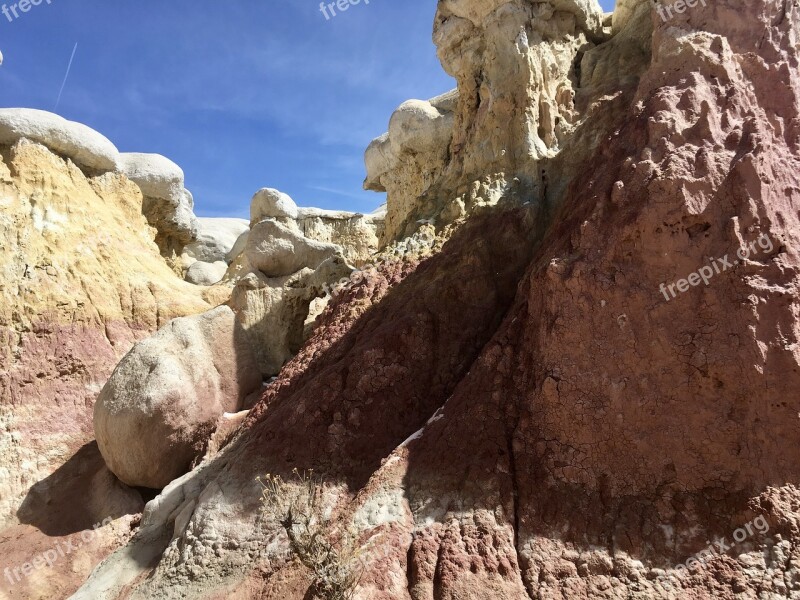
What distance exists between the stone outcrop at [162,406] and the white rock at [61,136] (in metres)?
5.33

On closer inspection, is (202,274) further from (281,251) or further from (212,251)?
(281,251)

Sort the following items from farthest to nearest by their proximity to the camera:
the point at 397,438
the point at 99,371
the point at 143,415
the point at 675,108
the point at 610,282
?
the point at 99,371 < the point at 143,415 < the point at 397,438 < the point at 675,108 < the point at 610,282

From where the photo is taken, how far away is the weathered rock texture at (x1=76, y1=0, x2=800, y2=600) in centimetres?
448

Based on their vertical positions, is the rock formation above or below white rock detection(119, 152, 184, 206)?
below

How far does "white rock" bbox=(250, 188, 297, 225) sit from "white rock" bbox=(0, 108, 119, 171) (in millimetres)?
6189

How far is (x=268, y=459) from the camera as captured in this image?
20.2 ft

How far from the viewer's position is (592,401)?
5.05 metres

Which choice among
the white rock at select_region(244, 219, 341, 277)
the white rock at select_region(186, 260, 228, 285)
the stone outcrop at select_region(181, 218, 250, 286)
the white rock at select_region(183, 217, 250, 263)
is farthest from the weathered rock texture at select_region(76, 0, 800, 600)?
the white rock at select_region(183, 217, 250, 263)

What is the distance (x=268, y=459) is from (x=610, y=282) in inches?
144

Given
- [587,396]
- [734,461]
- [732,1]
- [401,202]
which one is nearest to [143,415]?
[587,396]

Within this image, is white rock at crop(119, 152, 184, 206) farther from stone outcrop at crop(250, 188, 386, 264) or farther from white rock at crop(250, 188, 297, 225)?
stone outcrop at crop(250, 188, 386, 264)

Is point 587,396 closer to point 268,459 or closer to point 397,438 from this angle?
point 397,438

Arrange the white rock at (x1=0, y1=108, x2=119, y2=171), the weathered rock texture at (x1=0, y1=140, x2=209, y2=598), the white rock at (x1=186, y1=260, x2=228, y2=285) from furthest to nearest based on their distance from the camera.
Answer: the white rock at (x1=186, y1=260, x2=228, y2=285)
the white rock at (x1=0, y1=108, x2=119, y2=171)
the weathered rock texture at (x1=0, y1=140, x2=209, y2=598)

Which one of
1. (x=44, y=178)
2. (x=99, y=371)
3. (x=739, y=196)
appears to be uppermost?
(x=44, y=178)
